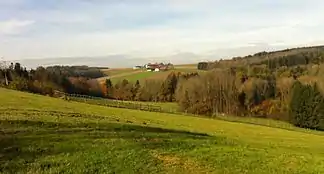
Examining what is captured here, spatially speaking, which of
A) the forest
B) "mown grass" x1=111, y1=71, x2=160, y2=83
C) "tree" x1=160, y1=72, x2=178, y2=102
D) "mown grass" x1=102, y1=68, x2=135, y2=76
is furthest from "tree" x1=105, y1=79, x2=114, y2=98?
"mown grass" x1=102, y1=68, x2=135, y2=76

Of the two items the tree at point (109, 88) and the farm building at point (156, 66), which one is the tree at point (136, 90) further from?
the farm building at point (156, 66)

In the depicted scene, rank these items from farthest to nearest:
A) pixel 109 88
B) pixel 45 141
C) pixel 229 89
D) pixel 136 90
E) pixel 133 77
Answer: pixel 133 77 → pixel 109 88 → pixel 136 90 → pixel 229 89 → pixel 45 141

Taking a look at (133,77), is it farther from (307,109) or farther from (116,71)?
(307,109)

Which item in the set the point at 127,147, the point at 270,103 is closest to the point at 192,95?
the point at 270,103

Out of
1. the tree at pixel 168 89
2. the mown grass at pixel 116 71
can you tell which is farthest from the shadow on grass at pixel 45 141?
the mown grass at pixel 116 71

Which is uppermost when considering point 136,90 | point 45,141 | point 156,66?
point 156,66

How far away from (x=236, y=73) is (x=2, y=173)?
11071 centimetres

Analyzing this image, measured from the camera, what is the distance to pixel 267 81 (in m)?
116

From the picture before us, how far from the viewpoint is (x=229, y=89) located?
11150cm

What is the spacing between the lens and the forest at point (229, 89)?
93500 millimetres

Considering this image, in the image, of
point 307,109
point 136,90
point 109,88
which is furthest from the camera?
point 109,88

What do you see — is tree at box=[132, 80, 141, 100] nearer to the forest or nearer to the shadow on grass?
the forest

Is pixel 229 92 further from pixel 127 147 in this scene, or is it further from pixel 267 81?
pixel 127 147

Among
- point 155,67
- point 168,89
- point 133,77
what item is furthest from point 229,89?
point 155,67
